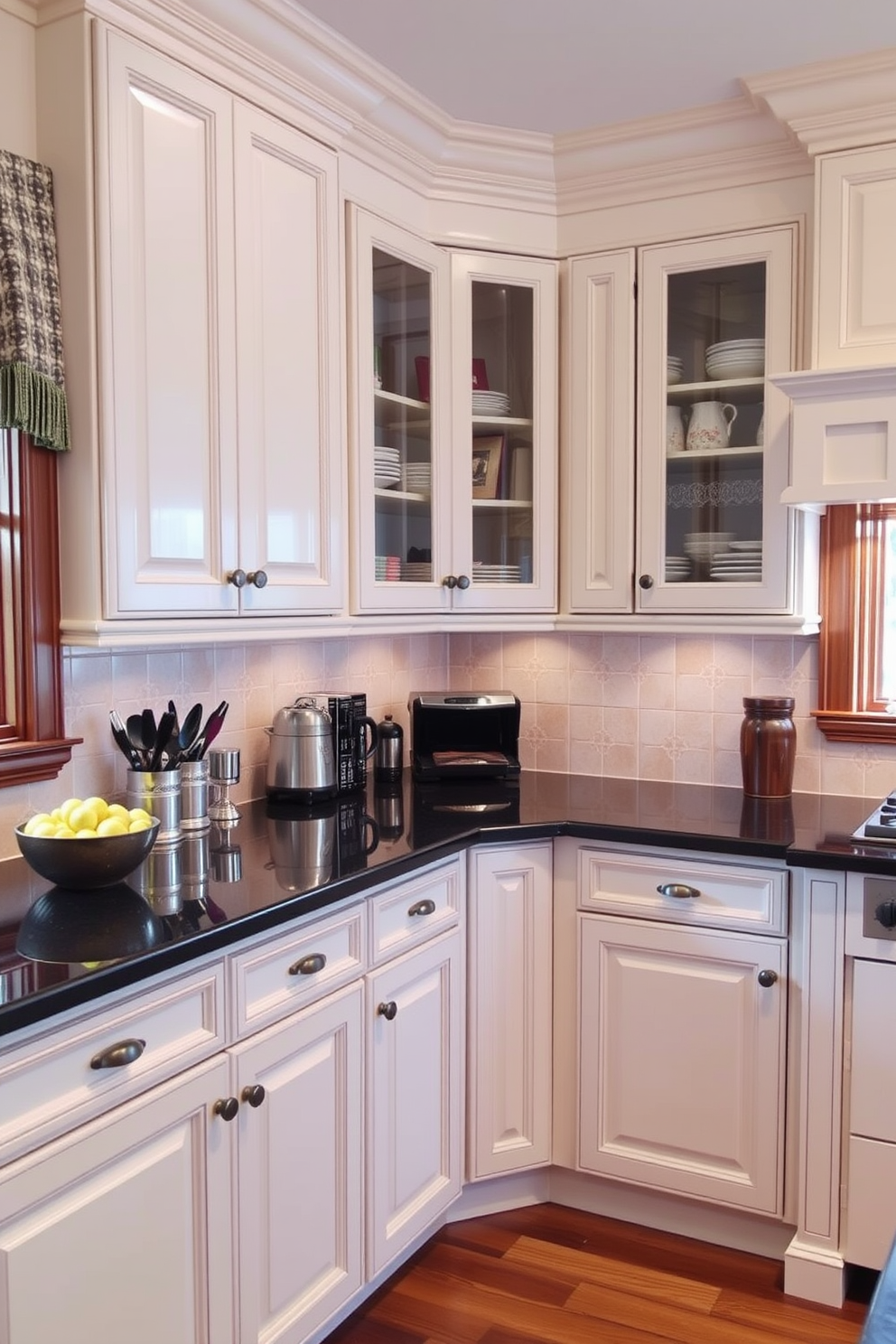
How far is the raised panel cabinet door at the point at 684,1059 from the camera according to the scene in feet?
7.86

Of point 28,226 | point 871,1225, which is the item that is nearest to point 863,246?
point 28,226

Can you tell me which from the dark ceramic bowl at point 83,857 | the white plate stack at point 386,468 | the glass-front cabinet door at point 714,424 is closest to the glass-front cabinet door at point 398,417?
the white plate stack at point 386,468

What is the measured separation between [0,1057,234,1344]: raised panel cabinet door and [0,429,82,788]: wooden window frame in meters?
0.69

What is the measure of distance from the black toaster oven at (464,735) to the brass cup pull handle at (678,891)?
66 centimetres

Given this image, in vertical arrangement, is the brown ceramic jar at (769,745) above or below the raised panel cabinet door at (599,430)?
below

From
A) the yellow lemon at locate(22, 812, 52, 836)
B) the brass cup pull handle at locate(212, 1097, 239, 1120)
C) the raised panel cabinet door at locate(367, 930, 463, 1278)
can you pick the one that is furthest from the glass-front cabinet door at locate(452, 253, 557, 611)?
the brass cup pull handle at locate(212, 1097, 239, 1120)

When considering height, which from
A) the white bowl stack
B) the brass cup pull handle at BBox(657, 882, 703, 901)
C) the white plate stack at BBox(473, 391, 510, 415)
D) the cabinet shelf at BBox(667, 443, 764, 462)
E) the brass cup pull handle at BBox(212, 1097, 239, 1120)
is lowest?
the brass cup pull handle at BBox(212, 1097, 239, 1120)

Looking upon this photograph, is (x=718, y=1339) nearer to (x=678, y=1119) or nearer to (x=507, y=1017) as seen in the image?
(x=678, y=1119)

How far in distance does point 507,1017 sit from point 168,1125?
1094 mm

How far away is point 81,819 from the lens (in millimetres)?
1771

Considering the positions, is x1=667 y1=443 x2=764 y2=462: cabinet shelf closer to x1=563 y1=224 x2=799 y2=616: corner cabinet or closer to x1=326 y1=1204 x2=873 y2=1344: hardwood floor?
x1=563 y1=224 x2=799 y2=616: corner cabinet

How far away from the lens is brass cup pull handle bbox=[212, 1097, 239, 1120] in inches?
68.3

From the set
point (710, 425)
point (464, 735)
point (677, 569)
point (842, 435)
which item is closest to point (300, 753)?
point (464, 735)

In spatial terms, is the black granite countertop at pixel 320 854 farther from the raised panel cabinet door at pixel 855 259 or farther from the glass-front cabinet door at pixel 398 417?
the raised panel cabinet door at pixel 855 259
